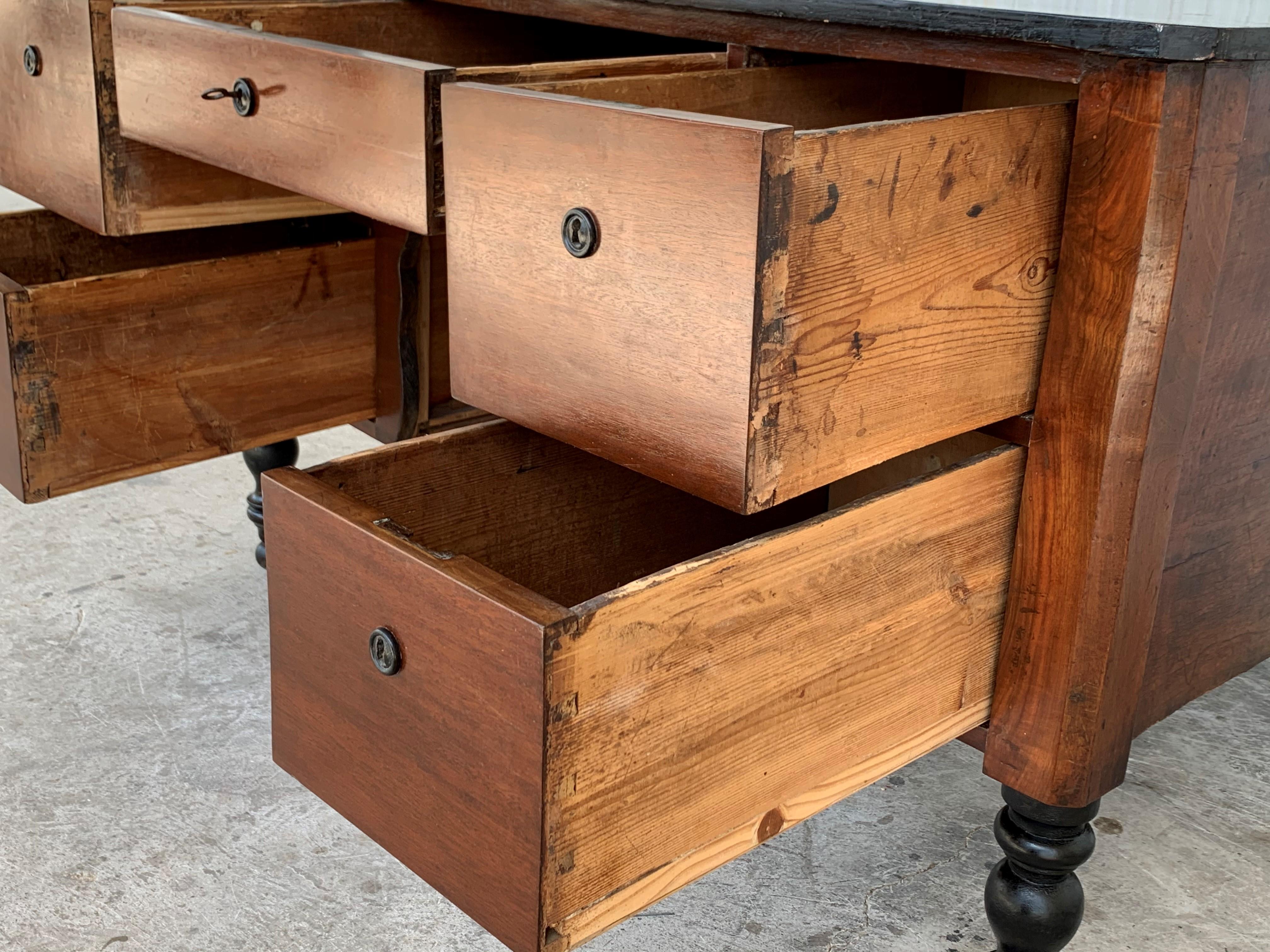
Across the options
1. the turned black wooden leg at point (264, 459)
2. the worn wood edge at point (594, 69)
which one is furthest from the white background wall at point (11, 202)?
the worn wood edge at point (594, 69)

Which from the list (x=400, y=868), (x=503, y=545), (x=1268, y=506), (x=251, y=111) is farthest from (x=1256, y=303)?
(x=400, y=868)

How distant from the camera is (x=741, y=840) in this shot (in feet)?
2.57

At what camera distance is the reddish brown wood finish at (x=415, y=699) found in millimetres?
672

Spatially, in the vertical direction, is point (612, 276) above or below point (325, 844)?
above

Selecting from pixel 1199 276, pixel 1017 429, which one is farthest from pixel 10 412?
pixel 1199 276

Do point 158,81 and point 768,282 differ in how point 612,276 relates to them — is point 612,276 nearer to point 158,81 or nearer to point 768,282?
point 768,282

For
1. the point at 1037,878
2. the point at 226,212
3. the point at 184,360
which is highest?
the point at 226,212

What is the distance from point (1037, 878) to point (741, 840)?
312mm

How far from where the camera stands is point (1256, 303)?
91 centimetres

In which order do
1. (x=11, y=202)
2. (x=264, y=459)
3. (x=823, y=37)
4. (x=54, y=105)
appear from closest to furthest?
(x=823, y=37)
(x=54, y=105)
(x=264, y=459)
(x=11, y=202)

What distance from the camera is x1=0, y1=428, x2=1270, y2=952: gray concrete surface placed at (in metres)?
1.14

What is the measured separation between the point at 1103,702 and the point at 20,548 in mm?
1430

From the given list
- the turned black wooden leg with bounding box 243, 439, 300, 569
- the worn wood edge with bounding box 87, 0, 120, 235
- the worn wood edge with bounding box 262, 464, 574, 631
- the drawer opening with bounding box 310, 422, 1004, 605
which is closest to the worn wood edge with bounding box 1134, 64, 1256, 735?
the drawer opening with bounding box 310, 422, 1004, 605

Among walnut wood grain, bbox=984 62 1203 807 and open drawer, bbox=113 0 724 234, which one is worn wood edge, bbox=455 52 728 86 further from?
walnut wood grain, bbox=984 62 1203 807
